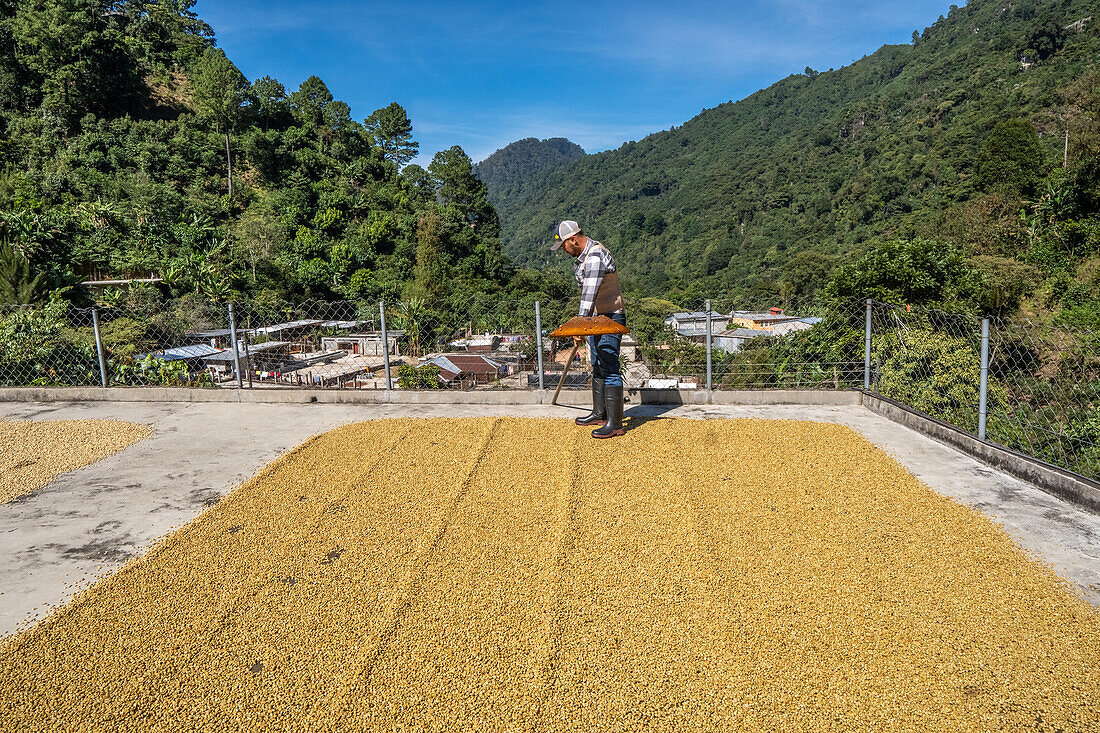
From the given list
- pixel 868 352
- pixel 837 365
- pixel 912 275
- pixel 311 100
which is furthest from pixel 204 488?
pixel 311 100

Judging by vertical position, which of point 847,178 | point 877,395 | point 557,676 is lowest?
point 557,676

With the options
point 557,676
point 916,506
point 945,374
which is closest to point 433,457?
point 557,676

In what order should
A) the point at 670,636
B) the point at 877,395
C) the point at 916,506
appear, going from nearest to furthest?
the point at 670,636, the point at 916,506, the point at 877,395

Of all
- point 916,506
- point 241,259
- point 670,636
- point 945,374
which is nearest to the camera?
point 670,636

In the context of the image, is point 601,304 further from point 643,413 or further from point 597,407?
point 643,413

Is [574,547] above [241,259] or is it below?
below

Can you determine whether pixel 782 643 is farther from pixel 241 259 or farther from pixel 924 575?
pixel 241 259

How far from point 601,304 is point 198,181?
131 feet

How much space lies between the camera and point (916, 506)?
3072 mm

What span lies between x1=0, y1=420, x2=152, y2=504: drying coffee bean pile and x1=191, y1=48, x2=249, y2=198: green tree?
1472 inches

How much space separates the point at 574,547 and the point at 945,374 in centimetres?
498

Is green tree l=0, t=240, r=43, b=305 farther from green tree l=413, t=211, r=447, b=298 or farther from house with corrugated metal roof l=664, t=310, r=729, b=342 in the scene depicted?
green tree l=413, t=211, r=447, b=298

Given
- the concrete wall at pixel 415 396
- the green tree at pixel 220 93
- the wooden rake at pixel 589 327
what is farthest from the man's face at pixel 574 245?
the green tree at pixel 220 93

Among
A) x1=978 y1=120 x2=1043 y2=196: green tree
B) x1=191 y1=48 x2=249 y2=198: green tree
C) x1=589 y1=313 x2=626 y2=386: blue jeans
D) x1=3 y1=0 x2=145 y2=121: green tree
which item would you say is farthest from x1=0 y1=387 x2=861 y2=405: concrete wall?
x1=3 y1=0 x2=145 y2=121: green tree
